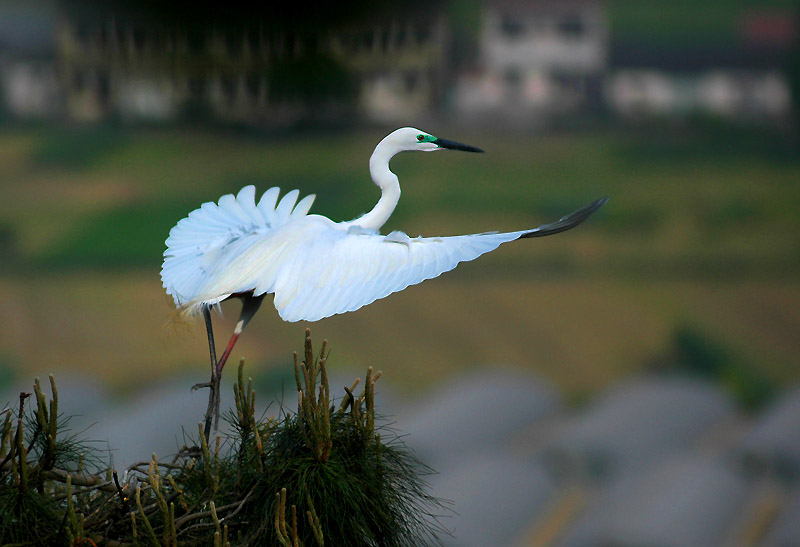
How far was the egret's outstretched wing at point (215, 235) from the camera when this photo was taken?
1.42 meters

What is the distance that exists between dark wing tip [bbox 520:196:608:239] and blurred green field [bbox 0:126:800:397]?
476cm

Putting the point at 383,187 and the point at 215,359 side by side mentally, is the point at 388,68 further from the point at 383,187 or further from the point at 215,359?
the point at 215,359

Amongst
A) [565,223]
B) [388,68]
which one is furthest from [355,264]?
[388,68]

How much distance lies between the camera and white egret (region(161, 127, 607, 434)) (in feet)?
4.33

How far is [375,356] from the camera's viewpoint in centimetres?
618

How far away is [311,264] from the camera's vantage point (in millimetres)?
1358

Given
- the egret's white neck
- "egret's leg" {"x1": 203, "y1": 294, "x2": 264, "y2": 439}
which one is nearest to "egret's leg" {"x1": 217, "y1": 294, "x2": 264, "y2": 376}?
"egret's leg" {"x1": 203, "y1": 294, "x2": 264, "y2": 439}

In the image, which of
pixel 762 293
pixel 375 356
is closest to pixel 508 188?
pixel 375 356

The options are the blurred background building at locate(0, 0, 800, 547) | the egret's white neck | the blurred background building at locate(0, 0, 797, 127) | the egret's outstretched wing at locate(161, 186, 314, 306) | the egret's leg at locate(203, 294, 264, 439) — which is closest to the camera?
the egret's leg at locate(203, 294, 264, 439)

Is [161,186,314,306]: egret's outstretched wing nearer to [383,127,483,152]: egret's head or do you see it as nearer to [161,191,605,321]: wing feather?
[161,191,605,321]: wing feather

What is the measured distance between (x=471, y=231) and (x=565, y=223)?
500 cm

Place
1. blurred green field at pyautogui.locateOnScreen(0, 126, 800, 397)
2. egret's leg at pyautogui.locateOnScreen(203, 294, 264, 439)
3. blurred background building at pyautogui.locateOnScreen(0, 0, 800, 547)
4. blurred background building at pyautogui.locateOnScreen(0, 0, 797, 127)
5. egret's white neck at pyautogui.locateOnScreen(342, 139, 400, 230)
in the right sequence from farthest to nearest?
blurred green field at pyautogui.locateOnScreen(0, 126, 800, 397) → blurred background building at pyautogui.locateOnScreen(0, 0, 800, 547) → blurred background building at pyautogui.locateOnScreen(0, 0, 797, 127) → egret's white neck at pyautogui.locateOnScreen(342, 139, 400, 230) → egret's leg at pyautogui.locateOnScreen(203, 294, 264, 439)

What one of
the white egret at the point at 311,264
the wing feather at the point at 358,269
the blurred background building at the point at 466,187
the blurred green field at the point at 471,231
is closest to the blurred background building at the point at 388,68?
the blurred background building at the point at 466,187

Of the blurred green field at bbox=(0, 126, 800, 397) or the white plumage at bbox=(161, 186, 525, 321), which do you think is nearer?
the white plumage at bbox=(161, 186, 525, 321)
